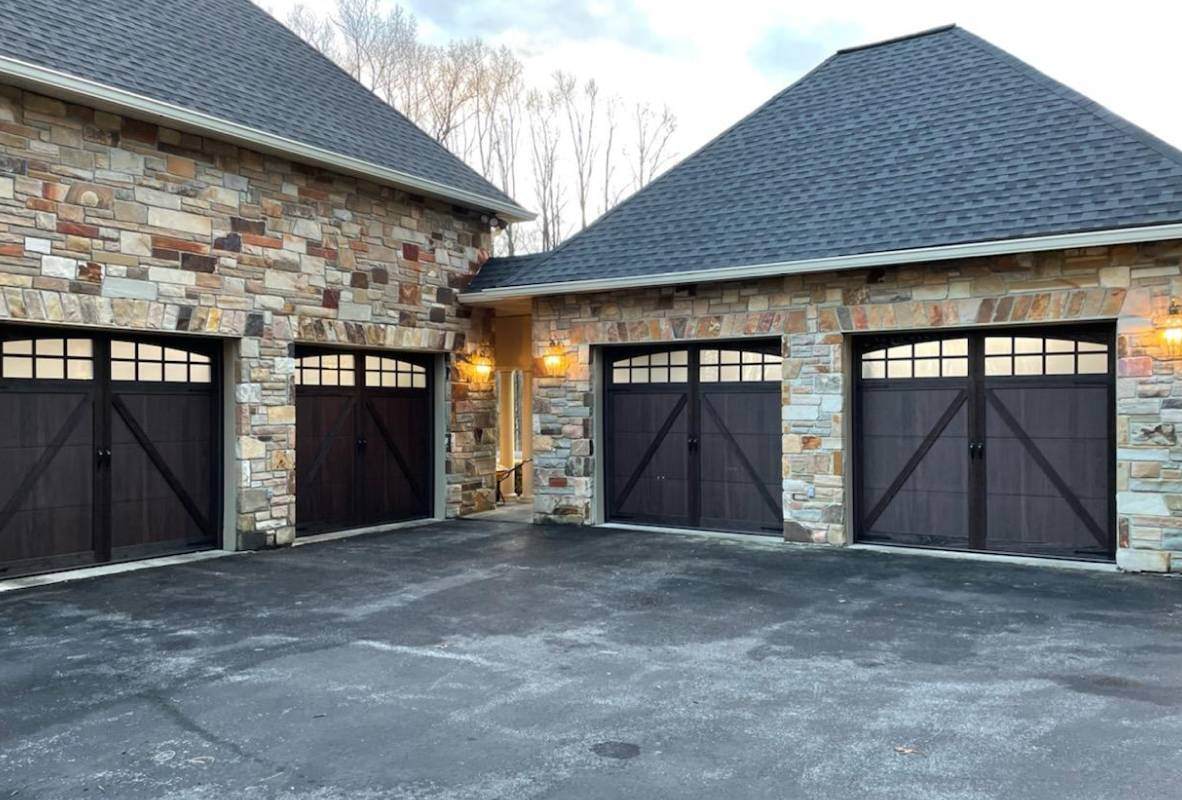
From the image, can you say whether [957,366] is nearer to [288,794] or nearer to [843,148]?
[843,148]

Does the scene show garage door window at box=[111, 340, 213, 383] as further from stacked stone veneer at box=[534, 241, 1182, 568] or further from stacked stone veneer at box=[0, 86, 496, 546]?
stacked stone veneer at box=[534, 241, 1182, 568]

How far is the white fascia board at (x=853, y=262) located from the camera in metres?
7.29

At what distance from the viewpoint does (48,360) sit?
7816mm

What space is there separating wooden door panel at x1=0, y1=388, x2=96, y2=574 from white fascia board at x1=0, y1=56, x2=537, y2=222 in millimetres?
2531

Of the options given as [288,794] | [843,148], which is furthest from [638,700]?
[843,148]

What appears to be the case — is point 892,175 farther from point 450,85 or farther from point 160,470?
point 450,85

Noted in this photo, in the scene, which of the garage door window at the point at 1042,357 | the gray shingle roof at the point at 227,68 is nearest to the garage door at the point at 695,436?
the garage door window at the point at 1042,357

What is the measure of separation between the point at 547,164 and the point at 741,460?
1543 centimetres

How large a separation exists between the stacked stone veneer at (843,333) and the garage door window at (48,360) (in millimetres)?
4931

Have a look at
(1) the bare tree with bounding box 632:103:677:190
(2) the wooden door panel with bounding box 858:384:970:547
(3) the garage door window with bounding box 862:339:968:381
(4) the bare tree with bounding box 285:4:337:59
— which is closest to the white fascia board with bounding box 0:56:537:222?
(3) the garage door window with bounding box 862:339:968:381

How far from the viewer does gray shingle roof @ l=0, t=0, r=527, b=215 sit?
793cm

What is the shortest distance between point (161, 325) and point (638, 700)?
605 centimetres

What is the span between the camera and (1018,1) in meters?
13.4

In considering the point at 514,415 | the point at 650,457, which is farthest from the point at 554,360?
the point at 514,415
